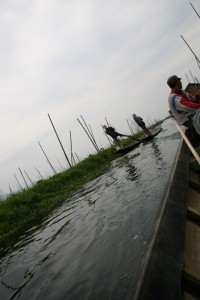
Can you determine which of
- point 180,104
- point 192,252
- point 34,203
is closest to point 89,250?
point 192,252

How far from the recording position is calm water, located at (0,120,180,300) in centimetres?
471

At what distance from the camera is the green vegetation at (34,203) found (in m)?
11.5

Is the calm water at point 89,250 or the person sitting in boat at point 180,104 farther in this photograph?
the person sitting in boat at point 180,104

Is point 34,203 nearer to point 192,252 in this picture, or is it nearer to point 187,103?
point 187,103

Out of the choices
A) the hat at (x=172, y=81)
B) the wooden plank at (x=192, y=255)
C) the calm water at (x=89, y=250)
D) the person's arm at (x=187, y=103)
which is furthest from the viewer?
the hat at (x=172, y=81)

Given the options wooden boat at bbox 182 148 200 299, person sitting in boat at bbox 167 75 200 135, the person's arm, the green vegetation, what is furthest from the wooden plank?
the green vegetation

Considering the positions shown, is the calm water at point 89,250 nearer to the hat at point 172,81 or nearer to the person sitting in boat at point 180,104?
the person sitting in boat at point 180,104

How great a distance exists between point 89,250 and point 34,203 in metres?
9.02

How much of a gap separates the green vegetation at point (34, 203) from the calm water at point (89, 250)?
5.20ft

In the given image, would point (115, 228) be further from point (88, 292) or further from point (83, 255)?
point (88, 292)

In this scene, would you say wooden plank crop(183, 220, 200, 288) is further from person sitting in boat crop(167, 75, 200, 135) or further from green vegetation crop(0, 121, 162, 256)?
green vegetation crop(0, 121, 162, 256)

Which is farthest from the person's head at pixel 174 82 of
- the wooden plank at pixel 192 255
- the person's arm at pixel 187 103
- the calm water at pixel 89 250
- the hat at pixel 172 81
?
the wooden plank at pixel 192 255

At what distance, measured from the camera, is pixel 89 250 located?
20.3ft

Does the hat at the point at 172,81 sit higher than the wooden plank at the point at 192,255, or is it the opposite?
the hat at the point at 172,81
